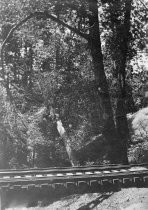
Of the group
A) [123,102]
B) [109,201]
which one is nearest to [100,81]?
[123,102]

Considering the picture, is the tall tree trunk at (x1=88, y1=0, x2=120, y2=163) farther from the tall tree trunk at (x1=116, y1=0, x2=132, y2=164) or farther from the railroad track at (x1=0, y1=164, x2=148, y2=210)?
the railroad track at (x1=0, y1=164, x2=148, y2=210)

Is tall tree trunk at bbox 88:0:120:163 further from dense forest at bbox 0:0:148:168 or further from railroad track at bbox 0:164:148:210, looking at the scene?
railroad track at bbox 0:164:148:210

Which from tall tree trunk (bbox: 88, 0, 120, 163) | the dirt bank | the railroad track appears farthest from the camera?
tall tree trunk (bbox: 88, 0, 120, 163)

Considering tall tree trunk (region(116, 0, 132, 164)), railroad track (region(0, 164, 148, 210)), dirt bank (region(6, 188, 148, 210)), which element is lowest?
dirt bank (region(6, 188, 148, 210))

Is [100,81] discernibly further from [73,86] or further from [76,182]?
[73,86]

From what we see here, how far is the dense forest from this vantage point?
577 inches

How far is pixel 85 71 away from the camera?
24.0m

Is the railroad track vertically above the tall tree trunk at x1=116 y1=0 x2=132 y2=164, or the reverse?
the tall tree trunk at x1=116 y1=0 x2=132 y2=164

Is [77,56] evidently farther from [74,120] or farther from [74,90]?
[74,120]

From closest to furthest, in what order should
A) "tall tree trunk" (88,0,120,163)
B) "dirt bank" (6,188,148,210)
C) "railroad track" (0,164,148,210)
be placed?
"railroad track" (0,164,148,210), "dirt bank" (6,188,148,210), "tall tree trunk" (88,0,120,163)

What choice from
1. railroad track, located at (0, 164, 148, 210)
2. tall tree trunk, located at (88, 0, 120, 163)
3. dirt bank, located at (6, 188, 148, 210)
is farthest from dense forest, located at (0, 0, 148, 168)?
railroad track, located at (0, 164, 148, 210)

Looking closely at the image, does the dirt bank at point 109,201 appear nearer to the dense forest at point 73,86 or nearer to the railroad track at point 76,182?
the railroad track at point 76,182

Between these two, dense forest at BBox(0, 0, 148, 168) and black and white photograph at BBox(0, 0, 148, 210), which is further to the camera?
dense forest at BBox(0, 0, 148, 168)

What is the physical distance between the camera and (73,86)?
23.4m
